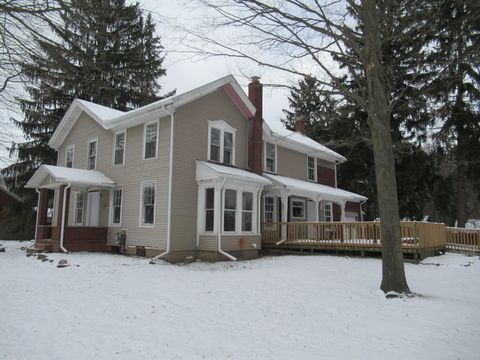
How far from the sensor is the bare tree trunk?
8904 mm

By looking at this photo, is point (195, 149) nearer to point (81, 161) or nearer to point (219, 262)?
point (219, 262)

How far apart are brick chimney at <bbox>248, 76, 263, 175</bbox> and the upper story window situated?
3.42ft

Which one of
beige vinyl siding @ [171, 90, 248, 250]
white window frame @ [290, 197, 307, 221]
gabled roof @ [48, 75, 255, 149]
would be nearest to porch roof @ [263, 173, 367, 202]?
white window frame @ [290, 197, 307, 221]

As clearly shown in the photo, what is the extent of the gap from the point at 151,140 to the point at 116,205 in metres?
3.48

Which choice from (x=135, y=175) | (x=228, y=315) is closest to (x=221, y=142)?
(x=135, y=175)

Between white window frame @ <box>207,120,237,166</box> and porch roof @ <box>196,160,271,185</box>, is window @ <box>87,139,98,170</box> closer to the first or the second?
white window frame @ <box>207,120,237,166</box>

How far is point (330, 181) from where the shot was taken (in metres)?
25.8

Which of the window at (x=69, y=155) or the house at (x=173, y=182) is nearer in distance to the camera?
the house at (x=173, y=182)

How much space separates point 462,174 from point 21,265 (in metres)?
25.1

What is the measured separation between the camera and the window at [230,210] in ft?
51.4

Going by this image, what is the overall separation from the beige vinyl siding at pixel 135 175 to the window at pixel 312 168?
1107 cm

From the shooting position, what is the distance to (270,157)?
68.5 ft

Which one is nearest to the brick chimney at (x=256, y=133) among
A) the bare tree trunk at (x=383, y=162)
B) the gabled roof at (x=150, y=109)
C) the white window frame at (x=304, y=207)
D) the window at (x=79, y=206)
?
the gabled roof at (x=150, y=109)

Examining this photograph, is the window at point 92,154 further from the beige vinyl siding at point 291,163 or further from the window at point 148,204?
the beige vinyl siding at point 291,163
